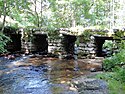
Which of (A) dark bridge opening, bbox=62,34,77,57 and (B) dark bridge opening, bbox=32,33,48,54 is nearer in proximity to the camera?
(A) dark bridge opening, bbox=62,34,77,57

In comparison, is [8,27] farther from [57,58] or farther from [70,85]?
[70,85]

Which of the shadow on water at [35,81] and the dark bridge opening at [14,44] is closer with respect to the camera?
the shadow on water at [35,81]

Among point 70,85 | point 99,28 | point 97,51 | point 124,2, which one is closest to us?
point 70,85

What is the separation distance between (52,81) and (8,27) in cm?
1020

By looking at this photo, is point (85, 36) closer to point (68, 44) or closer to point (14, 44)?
point (68, 44)

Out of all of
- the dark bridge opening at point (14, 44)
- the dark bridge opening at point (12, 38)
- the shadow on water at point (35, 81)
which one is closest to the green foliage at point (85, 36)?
the shadow on water at point (35, 81)

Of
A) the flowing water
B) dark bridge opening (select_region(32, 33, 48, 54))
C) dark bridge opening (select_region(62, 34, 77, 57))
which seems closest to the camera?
the flowing water

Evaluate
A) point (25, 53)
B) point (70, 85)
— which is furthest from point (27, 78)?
point (25, 53)

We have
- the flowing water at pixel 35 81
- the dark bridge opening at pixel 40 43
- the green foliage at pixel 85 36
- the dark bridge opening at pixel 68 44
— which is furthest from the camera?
the dark bridge opening at pixel 40 43

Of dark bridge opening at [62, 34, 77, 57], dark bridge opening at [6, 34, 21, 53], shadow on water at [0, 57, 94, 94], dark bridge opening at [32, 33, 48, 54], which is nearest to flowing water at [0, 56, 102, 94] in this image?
shadow on water at [0, 57, 94, 94]

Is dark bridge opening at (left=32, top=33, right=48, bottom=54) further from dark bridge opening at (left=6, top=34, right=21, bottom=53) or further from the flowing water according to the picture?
the flowing water

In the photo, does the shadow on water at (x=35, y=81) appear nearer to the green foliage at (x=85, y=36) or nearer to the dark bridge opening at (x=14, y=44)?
the green foliage at (x=85, y=36)

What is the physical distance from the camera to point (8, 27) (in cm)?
1773

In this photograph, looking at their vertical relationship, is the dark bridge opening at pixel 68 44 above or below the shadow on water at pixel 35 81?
above
